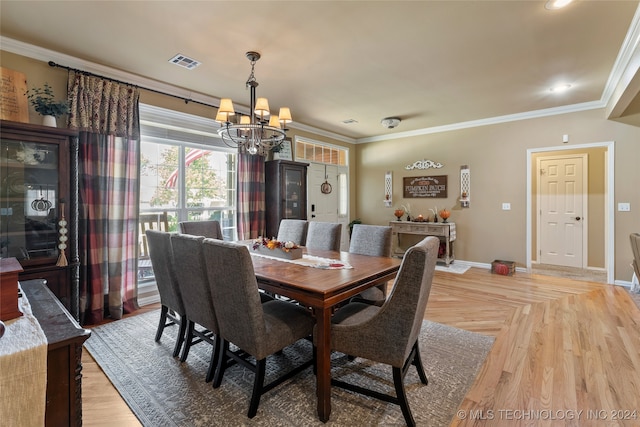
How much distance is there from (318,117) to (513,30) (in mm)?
3010

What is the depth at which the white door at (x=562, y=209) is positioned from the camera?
5.32m

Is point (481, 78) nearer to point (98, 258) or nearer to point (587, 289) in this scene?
point (587, 289)

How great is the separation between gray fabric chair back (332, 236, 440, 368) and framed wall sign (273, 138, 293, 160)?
363cm

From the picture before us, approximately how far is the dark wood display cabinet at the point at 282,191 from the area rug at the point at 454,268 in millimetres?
2682

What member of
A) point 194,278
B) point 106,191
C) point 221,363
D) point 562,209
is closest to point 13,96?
point 106,191

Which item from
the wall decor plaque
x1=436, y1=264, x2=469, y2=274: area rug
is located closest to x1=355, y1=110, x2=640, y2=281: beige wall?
x1=436, y1=264, x2=469, y2=274: area rug

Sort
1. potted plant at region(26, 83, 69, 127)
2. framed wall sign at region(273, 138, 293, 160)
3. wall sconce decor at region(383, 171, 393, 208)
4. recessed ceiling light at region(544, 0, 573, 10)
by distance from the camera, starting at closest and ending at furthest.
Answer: recessed ceiling light at region(544, 0, 573, 10) < potted plant at region(26, 83, 69, 127) < framed wall sign at region(273, 138, 293, 160) < wall sconce decor at region(383, 171, 393, 208)

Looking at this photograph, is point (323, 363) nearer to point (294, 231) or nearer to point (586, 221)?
point (294, 231)

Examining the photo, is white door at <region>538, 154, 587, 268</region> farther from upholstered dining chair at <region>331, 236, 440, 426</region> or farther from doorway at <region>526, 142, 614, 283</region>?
upholstered dining chair at <region>331, 236, 440, 426</region>

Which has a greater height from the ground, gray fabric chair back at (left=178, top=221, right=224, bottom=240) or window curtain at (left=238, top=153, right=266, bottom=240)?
window curtain at (left=238, top=153, right=266, bottom=240)

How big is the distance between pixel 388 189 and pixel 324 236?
360 cm

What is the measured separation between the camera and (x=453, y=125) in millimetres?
5543

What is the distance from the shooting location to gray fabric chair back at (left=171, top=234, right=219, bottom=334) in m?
1.95

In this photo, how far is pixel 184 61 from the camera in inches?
120
